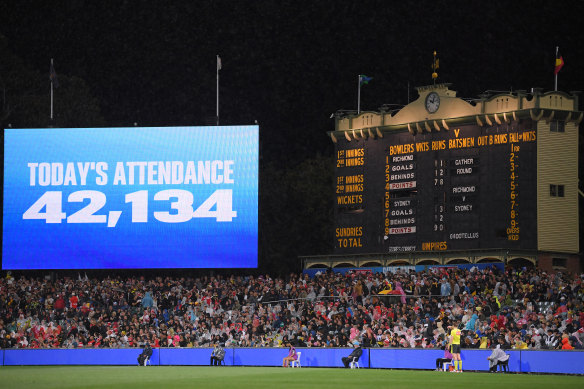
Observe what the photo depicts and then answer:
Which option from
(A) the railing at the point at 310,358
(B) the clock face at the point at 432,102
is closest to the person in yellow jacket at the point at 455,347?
(A) the railing at the point at 310,358

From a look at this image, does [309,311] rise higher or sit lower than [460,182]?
lower

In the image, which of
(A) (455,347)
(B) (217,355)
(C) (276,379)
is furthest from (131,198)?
(C) (276,379)

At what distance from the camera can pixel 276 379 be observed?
87.7 ft

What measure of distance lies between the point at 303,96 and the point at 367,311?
150ft

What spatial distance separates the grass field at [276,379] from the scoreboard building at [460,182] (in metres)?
8.19

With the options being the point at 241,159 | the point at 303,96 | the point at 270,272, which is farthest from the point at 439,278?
the point at 303,96

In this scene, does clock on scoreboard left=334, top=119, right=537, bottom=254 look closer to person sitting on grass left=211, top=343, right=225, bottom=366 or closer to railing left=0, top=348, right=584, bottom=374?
railing left=0, top=348, right=584, bottom=374

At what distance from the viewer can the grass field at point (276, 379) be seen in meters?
23.9

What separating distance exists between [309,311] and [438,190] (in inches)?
252

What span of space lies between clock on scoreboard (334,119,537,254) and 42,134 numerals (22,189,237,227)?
4.67m

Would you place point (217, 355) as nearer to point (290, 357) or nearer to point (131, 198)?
point (290, 357)

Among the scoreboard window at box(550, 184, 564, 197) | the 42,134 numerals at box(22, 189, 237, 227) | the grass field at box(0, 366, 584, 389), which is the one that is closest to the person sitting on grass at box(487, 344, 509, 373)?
the grass field at box(0, 366, 584, 389)

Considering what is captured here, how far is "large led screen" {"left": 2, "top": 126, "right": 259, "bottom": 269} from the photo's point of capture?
42156 millimetres

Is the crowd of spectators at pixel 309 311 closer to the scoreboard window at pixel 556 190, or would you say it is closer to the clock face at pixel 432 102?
the scoreboard window at pixel 556 190
